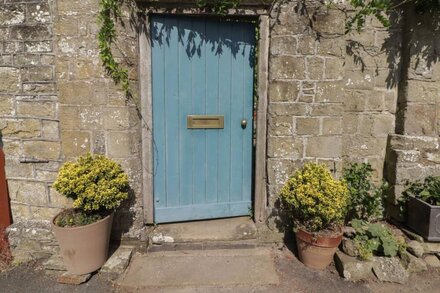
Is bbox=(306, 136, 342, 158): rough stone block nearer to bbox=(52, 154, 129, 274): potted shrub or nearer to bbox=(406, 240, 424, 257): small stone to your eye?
bbox=(406, 240, 424, 257): small stone

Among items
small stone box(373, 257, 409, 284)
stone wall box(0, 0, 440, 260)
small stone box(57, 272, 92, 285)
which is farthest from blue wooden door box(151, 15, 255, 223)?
small stone box(373, 257, 409, 284)

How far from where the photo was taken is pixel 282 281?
A: 9.07 feet

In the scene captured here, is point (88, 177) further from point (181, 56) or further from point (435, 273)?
point (435, 273)

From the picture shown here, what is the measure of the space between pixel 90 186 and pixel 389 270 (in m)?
2.85

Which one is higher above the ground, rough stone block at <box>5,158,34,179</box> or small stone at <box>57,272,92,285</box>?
rough stone block at <box>5,158,34,179</box>

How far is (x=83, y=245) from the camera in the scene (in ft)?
8.76

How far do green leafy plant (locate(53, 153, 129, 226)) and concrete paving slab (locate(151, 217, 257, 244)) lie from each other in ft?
2.31

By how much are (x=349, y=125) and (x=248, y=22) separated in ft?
5.34

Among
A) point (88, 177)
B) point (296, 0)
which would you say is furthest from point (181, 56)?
point (88, 177)

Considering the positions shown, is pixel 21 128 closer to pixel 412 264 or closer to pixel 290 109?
pixel 290 109

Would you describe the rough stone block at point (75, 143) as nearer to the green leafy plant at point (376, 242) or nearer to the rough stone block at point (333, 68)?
the rough stone block at point (333, 68)

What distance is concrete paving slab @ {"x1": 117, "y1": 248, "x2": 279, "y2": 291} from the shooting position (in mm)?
2721

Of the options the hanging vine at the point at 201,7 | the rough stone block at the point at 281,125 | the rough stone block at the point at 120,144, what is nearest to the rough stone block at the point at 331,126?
the rough stone block at the point at 281,125

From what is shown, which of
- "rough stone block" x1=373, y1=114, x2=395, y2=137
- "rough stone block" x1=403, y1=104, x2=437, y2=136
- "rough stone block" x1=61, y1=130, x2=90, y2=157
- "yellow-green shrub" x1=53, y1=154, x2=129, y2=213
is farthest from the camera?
"rough stone block" x1=373, y1=114, x2=395, y2=137
